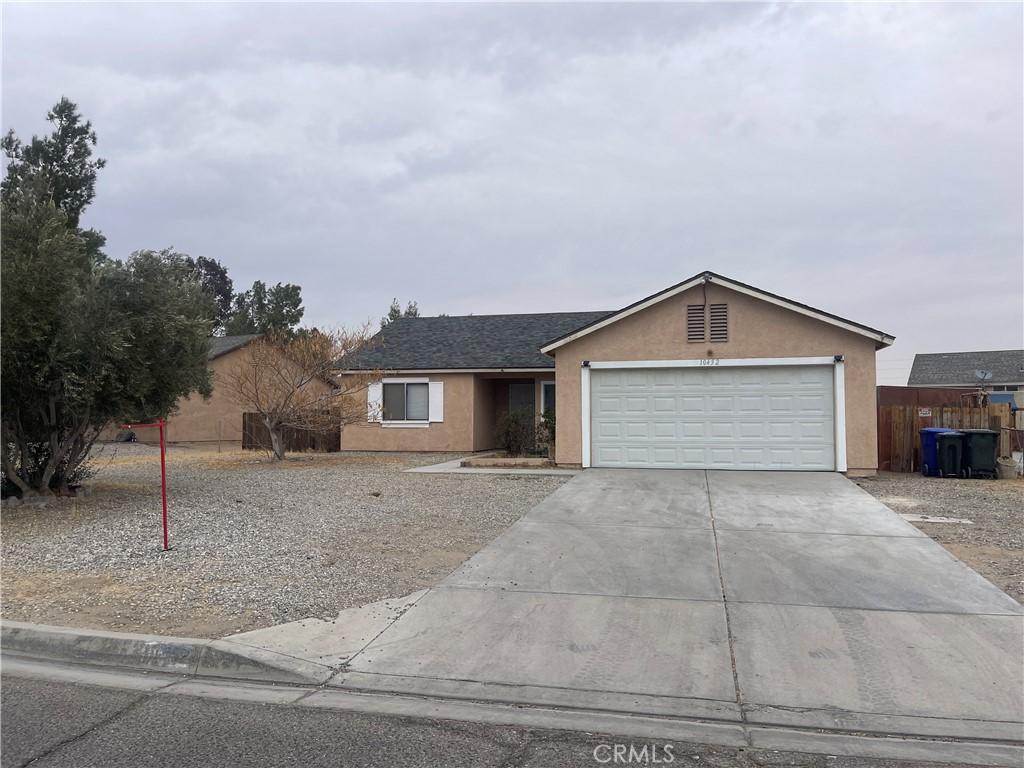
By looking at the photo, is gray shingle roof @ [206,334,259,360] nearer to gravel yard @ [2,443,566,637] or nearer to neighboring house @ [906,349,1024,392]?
gravel yard @ [2,443,566,637]

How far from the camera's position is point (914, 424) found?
55.8 ft

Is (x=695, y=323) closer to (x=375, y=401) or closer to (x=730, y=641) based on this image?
(x=375, y=401)

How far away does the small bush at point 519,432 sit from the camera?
20.6 m

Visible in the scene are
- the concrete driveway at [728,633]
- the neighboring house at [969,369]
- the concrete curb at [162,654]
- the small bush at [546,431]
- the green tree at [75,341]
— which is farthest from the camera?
the neighboring house at [969,369]

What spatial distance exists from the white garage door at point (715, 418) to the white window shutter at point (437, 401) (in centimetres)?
661

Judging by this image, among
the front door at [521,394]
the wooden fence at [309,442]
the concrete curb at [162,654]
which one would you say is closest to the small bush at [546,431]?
the front door at [521,394]

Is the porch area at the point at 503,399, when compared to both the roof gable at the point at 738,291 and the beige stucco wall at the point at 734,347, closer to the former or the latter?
the beige stucco wall at the point at 734,347

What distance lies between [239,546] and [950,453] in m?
14.0

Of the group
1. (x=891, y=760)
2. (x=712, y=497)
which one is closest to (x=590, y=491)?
(x=712, y=497)

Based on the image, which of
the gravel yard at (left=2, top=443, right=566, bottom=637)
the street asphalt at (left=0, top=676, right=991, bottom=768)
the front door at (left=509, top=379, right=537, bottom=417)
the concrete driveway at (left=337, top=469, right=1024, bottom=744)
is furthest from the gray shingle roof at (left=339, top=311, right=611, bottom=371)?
the street asphalt at (left=0, top=676, right=991, bottom=768)

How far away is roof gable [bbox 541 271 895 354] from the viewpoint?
50.6ft

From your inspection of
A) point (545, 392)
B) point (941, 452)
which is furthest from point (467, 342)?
point (941, 452)

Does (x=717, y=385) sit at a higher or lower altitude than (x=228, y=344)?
lower
